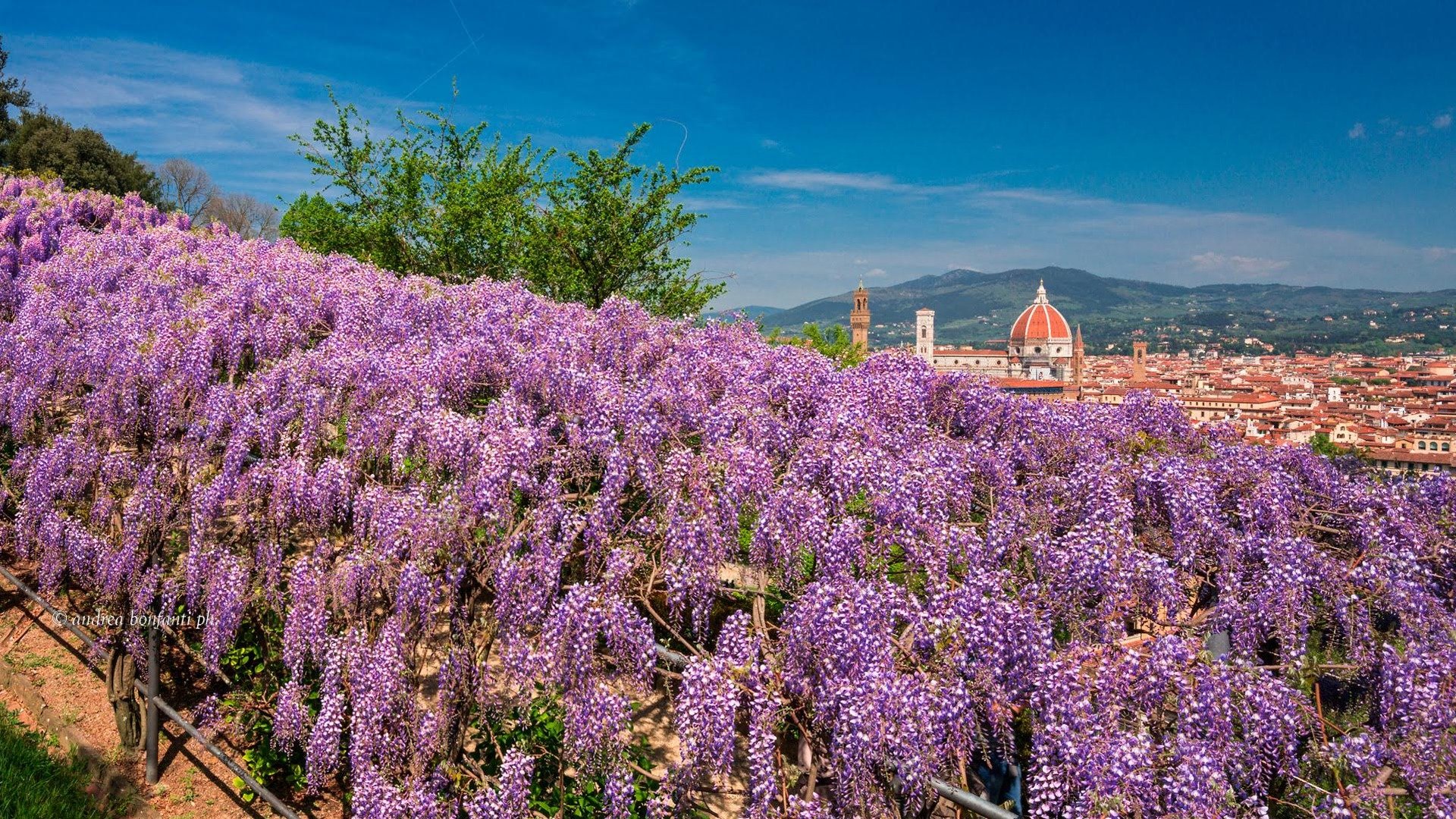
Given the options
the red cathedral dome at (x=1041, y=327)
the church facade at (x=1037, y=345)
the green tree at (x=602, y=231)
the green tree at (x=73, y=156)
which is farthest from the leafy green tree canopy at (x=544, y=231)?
the red cathedral dome at (x=1041, y=327)

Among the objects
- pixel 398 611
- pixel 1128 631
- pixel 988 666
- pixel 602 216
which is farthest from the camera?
pixel 602 216

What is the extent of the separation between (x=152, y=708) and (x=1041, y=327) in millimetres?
165177

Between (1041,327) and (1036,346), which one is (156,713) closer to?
(1036,346)

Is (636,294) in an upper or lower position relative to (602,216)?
Answer: lower

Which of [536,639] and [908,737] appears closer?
[908,737]

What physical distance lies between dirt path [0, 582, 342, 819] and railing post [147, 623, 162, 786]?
105 mm

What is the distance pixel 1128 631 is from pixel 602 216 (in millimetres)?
13266

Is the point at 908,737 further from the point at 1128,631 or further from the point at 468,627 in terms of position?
the point at 468,627

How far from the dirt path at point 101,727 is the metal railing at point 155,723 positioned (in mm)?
98

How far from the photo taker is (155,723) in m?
5.39

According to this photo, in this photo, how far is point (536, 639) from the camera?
3969mm

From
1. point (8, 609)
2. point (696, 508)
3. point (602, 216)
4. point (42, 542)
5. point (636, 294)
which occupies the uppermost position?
point (602, 216)

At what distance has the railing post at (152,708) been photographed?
536 centimetres

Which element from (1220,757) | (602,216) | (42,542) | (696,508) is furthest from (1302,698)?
(602,216)
